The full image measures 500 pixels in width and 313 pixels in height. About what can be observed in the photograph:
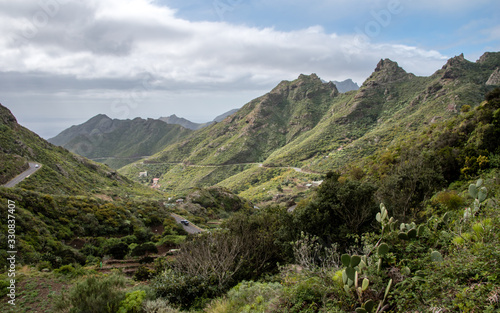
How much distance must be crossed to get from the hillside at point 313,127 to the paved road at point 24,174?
4626cm

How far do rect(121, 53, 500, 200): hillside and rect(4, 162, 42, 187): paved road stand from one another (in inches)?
1821

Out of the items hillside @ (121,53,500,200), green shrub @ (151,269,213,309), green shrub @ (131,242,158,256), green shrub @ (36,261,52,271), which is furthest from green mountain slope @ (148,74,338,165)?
green shrub @ (151,269,213,309)

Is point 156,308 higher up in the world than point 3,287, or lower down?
lower down

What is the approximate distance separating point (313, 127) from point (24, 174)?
10893 centimetres

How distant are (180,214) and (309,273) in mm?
34190

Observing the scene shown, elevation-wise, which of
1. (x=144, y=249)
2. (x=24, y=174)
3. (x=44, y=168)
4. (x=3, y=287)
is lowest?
(x=144, y=249)

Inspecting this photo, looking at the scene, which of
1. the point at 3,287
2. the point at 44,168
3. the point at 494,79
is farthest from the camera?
the point at 494,79

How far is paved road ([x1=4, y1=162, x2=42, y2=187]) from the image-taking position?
3091cm

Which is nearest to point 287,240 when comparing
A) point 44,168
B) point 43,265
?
point 43,265

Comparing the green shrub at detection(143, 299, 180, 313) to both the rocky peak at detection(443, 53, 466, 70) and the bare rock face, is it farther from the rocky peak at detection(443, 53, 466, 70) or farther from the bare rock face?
the rocky peak at detection(443, 53, 466, 70)

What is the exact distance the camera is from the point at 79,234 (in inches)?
778

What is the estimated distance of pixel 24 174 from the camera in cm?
3506

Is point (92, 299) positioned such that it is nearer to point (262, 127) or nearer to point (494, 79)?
point (494, 79)

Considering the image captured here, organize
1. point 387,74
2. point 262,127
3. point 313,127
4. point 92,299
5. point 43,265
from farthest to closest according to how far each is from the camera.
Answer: point 262,127, point 313,127, point 387,74, point 43,265, point 92,299
